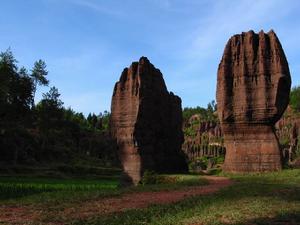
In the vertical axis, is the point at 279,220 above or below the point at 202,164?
below

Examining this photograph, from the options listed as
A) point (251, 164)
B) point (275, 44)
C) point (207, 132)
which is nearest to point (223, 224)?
point (251, 164)

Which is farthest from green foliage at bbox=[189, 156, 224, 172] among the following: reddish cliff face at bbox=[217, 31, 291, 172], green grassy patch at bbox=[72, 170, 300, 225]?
green grassy patch at bbox=[72, 170, 300, 225]

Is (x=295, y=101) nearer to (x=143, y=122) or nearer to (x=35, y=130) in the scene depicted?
(x=35, y=130)

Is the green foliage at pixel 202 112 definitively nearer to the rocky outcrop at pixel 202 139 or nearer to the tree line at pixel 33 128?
the rocky outcrop at pixel 202 139

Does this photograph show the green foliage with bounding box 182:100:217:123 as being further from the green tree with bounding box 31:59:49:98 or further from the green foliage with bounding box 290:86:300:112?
the green tree with bounding box 31:59:49:98

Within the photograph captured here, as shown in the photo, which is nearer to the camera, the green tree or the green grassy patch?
the green grassy patch

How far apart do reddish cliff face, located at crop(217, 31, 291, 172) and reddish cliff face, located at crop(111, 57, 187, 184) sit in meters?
5.39

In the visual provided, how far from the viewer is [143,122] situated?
115 feet

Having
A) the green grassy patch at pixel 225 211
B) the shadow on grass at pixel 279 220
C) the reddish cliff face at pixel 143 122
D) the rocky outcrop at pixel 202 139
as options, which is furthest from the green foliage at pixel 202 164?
the shadow on grass at pixel 279 220

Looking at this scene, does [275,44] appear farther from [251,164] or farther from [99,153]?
[99,153]

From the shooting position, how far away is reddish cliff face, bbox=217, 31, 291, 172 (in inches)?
1227

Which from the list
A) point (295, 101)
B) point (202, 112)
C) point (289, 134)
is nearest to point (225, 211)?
point (289, 134)

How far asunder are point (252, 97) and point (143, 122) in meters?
8.49

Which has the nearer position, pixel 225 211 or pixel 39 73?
pixel 225 211
